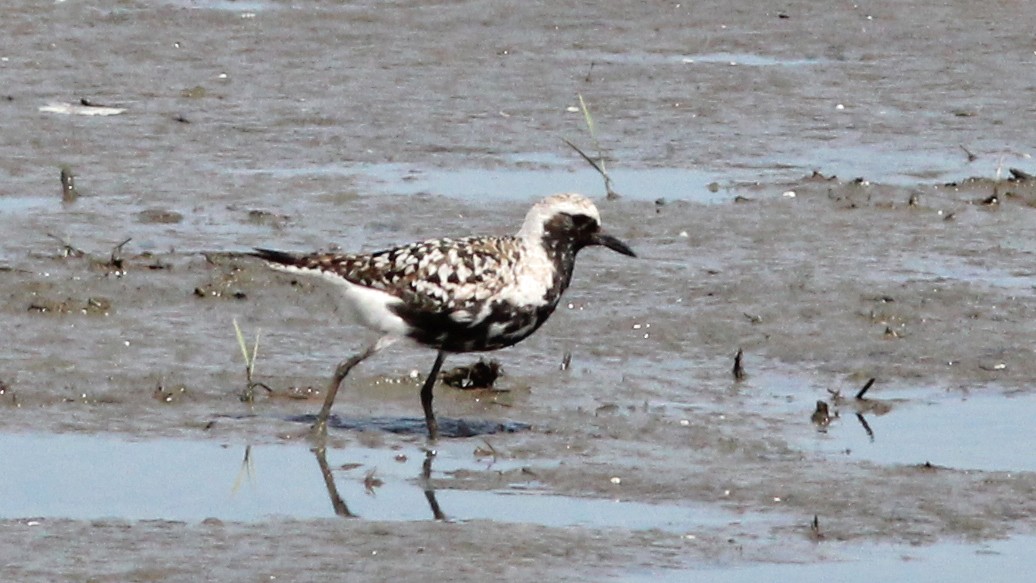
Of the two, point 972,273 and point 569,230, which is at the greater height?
point 569,230

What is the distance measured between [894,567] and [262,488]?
266cm

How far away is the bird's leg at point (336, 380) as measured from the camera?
10719 millimetres

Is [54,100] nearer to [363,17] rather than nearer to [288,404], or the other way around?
[363,17]

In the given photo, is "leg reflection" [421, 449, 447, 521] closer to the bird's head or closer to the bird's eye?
the bird's head

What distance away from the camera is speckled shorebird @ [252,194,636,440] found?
1073 cm

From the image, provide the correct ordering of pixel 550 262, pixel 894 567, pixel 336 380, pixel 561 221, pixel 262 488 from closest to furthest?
pixel 894 567
pixel 262 488
pixel 336 380
pixel 550 262
pixel 561 221

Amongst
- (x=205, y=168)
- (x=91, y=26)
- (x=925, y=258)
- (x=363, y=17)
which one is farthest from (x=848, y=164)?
(x=91, y=26)

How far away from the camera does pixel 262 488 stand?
9906 mm

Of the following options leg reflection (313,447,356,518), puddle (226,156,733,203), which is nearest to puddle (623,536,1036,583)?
leg reflection (313,447,356,518)

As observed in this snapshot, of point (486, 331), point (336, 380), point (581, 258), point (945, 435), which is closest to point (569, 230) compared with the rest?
point (486, 331)

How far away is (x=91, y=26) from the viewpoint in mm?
19156

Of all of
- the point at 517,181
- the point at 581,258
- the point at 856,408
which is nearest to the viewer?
the point at 856,408

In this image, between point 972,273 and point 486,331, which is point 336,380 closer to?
point 486,331

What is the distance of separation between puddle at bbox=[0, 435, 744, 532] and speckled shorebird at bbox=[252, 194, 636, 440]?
480mm
